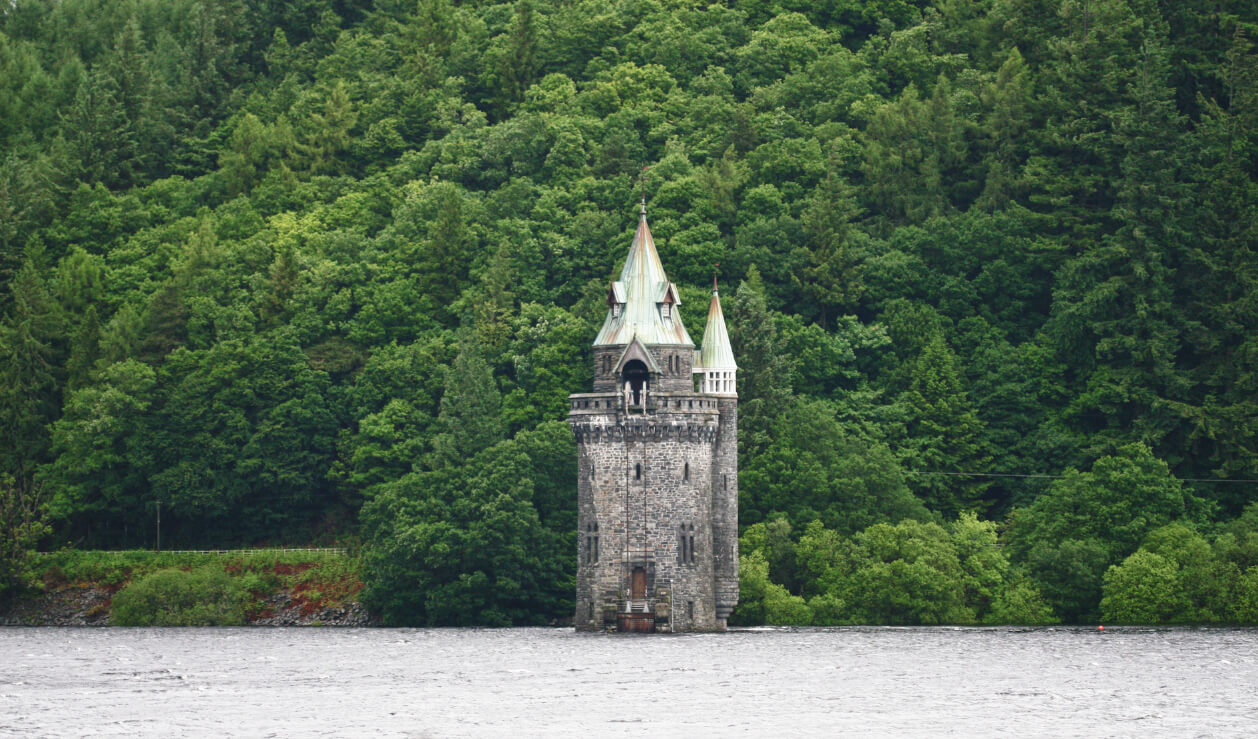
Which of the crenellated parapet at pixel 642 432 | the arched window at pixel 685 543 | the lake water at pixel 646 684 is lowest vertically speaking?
the lake water at pixel 646 684

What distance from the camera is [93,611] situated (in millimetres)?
121750

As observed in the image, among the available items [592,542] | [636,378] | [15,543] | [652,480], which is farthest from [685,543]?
[15,543]

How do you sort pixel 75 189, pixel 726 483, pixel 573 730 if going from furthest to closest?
pixel 75 189
pixel 726 483
pixel 573 730

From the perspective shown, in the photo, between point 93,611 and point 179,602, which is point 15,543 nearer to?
point 93,611

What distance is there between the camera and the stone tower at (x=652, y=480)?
102312mm

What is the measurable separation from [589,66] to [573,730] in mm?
102250

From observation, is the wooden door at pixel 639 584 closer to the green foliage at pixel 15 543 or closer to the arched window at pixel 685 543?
the arched window at pixel 685 543

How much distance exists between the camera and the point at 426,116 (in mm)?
164125

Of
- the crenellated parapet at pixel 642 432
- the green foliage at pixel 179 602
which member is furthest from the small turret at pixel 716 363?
the green foliage at pixel 179 602

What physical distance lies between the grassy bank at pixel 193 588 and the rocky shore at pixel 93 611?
0.17 feet

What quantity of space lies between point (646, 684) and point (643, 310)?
2913 centimetres

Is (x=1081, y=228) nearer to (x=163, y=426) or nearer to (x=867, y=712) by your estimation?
(x=163, y=426)

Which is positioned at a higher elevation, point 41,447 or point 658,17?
point 658,17

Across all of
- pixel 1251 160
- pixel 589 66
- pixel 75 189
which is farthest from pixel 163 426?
pixel 1251 160
